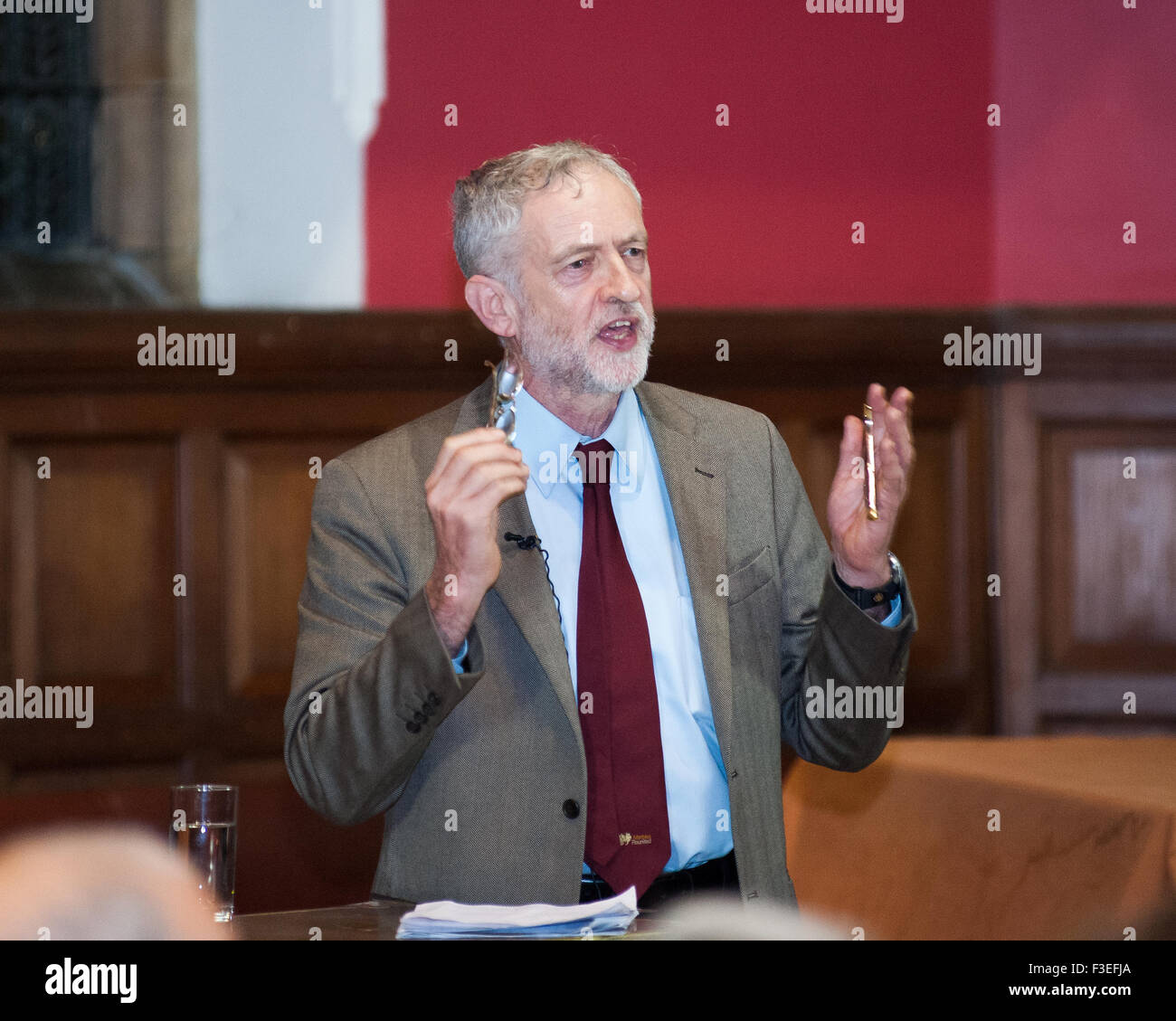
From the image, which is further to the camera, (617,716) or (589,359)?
(589,359)

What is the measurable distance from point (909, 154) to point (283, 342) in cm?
193

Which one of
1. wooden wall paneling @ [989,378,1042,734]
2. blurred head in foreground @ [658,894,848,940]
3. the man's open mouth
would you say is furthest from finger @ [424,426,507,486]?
wooden wall paneling @ [989,378,1042,734]

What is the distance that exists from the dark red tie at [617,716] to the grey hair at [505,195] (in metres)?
0.51

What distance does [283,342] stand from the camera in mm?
3879

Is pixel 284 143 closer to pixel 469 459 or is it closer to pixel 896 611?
pixel 469 459

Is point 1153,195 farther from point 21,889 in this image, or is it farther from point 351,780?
point 21,889

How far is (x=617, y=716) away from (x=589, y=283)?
76cm

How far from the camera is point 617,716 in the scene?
2199 mm

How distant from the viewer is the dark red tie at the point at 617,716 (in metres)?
2.12

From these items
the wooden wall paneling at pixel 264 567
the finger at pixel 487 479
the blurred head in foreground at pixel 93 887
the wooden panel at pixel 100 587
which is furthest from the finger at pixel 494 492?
the wooden panel at pixel 100 587

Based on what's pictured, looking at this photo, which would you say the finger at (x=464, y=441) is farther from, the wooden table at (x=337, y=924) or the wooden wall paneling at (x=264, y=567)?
the wooden wall paneling at (x=264, y=567)

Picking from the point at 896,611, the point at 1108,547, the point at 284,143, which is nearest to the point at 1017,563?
the point at 1108,547

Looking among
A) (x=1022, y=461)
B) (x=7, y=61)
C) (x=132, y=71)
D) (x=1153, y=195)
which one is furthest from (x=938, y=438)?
(x=7, y=61)

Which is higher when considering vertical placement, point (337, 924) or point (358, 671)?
point (358, 671)
